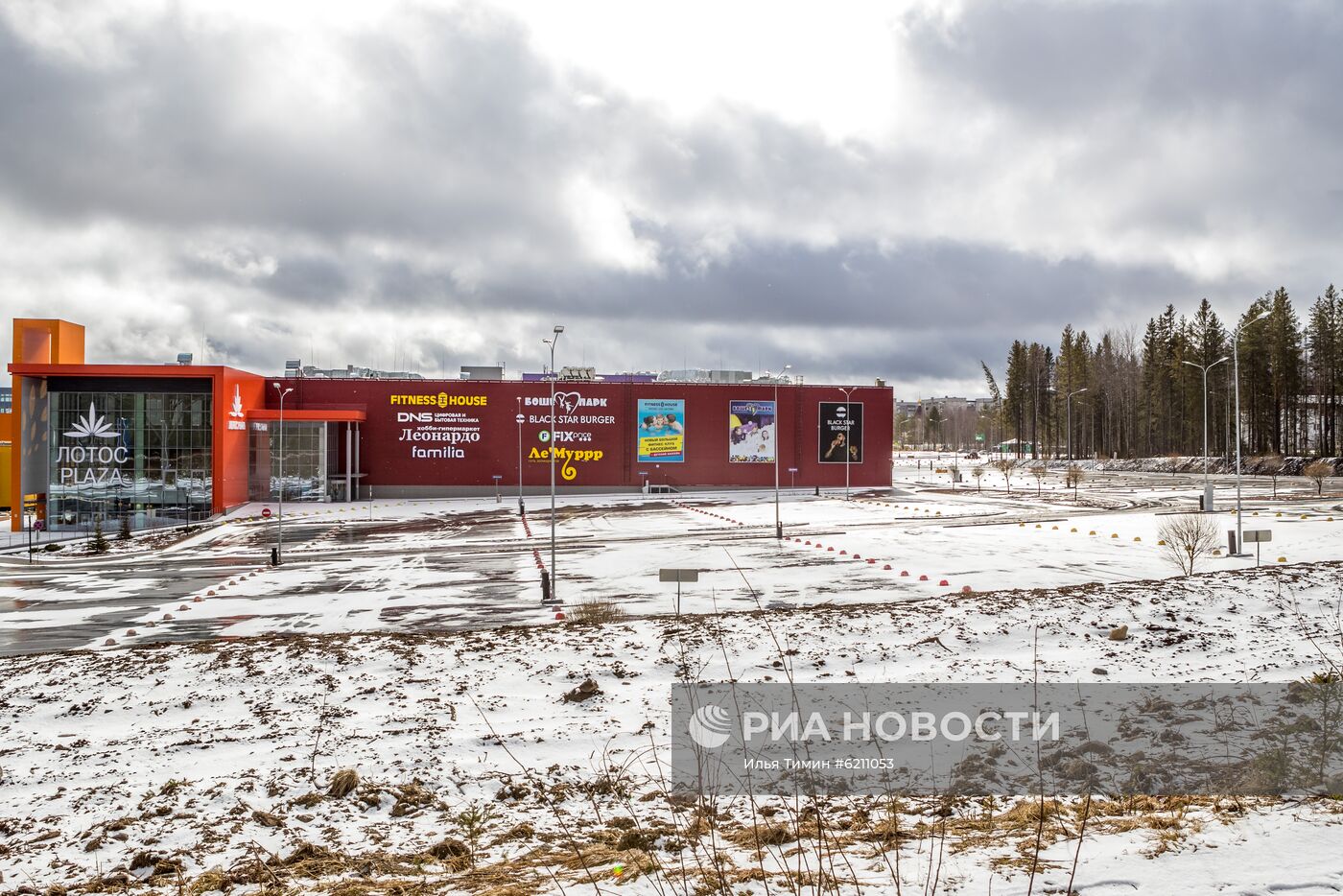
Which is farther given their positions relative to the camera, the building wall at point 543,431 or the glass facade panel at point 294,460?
the building wall at point 543,431

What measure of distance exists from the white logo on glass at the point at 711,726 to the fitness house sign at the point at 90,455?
48.0 meters

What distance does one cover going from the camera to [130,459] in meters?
45.3

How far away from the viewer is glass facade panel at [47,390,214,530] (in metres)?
44.6

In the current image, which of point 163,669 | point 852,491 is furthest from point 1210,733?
point 852,491

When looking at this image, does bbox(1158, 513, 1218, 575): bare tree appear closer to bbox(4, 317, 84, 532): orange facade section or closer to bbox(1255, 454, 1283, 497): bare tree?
bbox(4, 317, 84, 532): orange facade section

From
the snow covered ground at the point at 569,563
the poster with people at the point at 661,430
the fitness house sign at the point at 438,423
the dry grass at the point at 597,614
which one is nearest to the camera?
the dry grass at the point at 597,614

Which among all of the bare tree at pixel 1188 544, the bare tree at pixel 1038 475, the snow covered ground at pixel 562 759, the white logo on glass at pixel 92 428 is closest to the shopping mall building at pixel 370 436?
the white logo on glass at pixel 92 428

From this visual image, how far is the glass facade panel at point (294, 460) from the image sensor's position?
5219 centimetres

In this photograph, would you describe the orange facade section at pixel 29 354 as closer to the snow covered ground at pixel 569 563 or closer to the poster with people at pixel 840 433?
the snow covered ground at pixel 569 563

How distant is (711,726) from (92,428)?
1964 inches

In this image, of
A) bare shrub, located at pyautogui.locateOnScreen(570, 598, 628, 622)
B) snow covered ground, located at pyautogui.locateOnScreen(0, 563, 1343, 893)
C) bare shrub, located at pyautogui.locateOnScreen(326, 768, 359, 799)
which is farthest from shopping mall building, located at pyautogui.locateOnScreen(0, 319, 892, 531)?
bare shrub, located at pyautogui.locateOnScreen(326, 768, 359, 799)

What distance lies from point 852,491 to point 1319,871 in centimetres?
5540

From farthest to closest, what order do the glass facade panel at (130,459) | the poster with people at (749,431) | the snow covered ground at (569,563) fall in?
the poster with people at (749,431)
the glass facade panel at (130,459)
the snow covered ground at (569,563)

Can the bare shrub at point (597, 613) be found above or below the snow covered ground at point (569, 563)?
above
